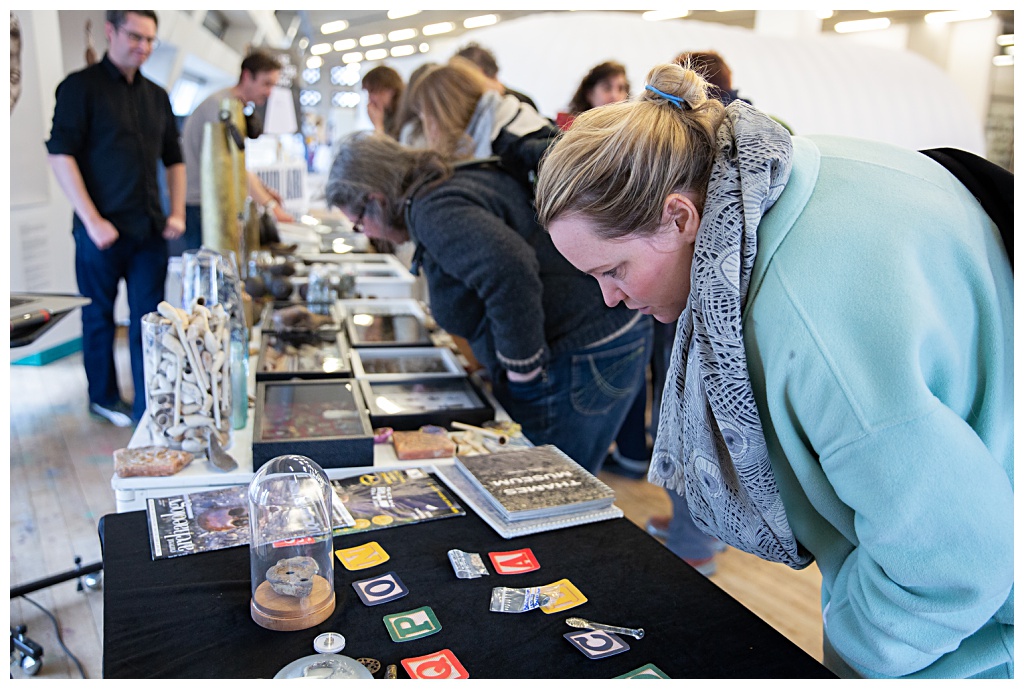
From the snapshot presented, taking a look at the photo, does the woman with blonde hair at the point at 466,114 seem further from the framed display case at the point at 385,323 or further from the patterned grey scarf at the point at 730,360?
the patterned grey scarf at the point at 730,360

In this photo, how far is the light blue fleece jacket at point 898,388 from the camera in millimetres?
735

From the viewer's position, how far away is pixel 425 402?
5.66 ft

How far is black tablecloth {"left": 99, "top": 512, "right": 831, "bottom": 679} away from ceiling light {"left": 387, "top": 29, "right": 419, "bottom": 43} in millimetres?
14607

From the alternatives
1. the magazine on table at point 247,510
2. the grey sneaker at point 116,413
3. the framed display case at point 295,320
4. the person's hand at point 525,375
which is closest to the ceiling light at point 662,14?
the grey sneaker at point 116,413

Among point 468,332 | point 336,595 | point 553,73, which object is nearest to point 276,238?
point 468,332

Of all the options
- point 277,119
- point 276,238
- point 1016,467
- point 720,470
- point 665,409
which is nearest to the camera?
point 1016,467

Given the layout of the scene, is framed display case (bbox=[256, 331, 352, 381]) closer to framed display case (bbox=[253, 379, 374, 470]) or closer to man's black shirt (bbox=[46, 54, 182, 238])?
framed display case (bbox=[253, 379, 374, 470])

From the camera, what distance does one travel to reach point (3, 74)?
993mm

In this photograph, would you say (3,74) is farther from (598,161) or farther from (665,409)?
(665,409)

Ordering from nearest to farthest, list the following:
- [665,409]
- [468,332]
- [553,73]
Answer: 1. [665,409]
2. [468,332]
3. [553,73]

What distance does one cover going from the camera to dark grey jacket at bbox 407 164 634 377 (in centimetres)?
170

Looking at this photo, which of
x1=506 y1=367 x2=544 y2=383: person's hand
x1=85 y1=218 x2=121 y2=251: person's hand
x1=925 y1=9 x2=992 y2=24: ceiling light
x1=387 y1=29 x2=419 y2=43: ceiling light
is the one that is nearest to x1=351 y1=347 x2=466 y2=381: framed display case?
x1=506 y1=367 x2=544 y2=383: person's hand

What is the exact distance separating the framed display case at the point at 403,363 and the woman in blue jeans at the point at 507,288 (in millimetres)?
107

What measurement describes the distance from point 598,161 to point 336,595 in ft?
2.09
